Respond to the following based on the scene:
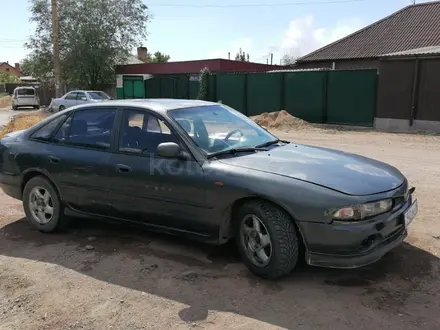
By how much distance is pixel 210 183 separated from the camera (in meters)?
4.02

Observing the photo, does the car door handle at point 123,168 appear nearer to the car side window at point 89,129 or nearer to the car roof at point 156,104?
the car side window at point 89,129

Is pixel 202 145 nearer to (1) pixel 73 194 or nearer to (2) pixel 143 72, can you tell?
(1) pixel 73 194

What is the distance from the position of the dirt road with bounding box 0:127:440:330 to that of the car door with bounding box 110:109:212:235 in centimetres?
41

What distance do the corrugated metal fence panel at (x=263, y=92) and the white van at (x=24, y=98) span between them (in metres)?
21.8

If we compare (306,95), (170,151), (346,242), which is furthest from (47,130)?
(306,95)

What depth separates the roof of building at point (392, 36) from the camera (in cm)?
2938

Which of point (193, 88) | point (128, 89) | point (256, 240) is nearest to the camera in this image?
point (256, 240)

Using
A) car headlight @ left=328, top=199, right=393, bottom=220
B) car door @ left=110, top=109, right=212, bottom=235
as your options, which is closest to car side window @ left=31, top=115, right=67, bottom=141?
car door @ left=110, top=109, right=212, bottom=235

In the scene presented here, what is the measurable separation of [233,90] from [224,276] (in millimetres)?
20066

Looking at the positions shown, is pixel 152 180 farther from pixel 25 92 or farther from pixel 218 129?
pixel 25 92

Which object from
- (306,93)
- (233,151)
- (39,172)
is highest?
(306,93)

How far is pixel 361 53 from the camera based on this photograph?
30.6 meters

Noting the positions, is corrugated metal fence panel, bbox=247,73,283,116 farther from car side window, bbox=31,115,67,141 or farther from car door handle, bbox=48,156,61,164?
car door handle, bbox=48,156,61,164

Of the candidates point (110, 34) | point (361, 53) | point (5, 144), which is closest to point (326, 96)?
point (361, 53)
